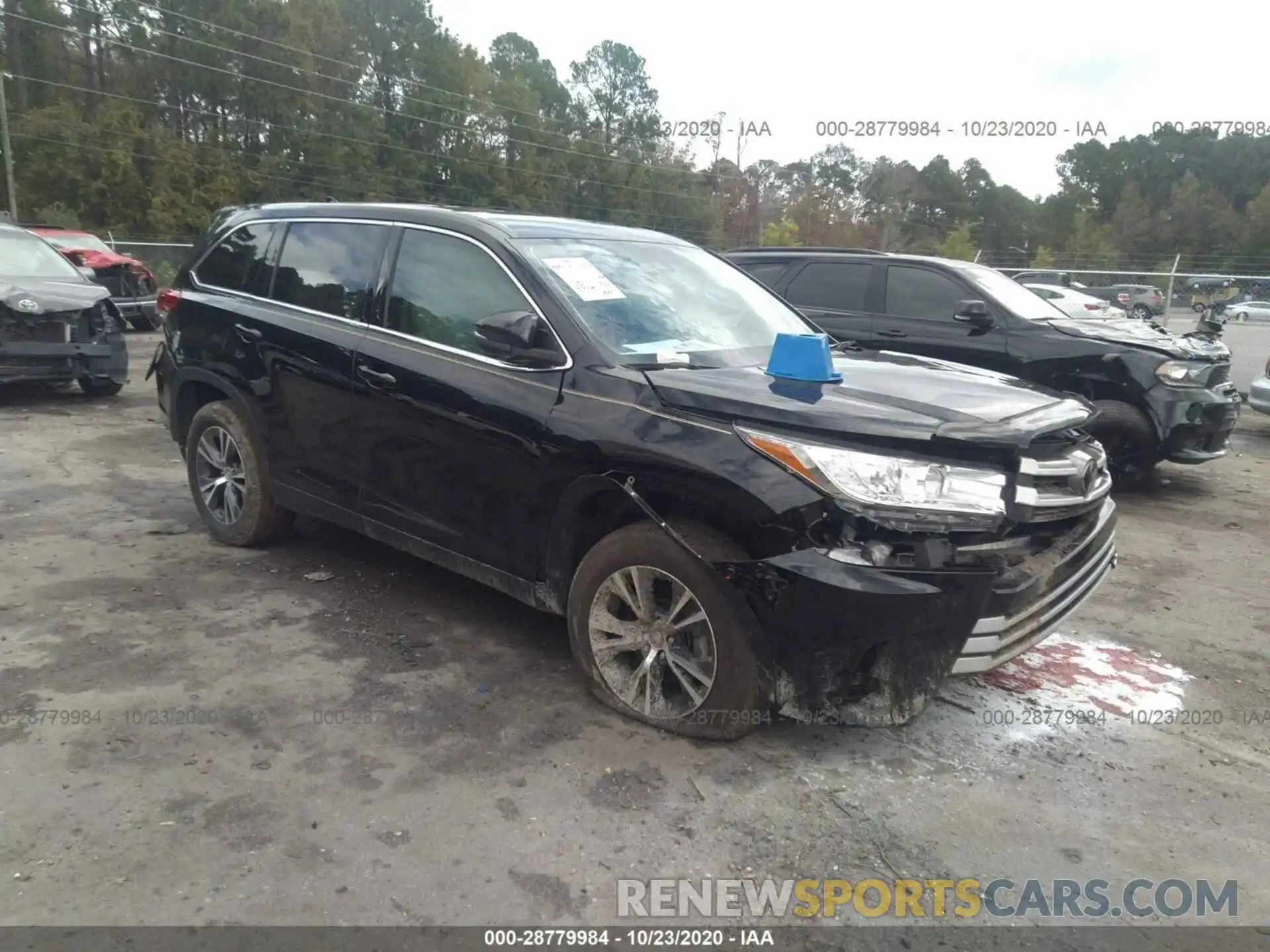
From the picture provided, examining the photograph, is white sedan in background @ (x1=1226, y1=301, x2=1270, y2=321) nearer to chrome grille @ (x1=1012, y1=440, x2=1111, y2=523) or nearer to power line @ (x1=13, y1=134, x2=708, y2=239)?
chrome grille @ (x1=1012, y1=440, x2=1111, y2=523)

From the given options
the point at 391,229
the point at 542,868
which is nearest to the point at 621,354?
the point at 391,229

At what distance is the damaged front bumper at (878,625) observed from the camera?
2951mm

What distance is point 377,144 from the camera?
176ft

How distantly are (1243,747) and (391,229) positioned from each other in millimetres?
4089

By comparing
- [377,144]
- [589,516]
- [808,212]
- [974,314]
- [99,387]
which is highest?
[377,144]

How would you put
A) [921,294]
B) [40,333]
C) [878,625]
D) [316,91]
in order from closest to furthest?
1. [878,625]
2. [921,294]
3. [40,333]
4. [316,91]

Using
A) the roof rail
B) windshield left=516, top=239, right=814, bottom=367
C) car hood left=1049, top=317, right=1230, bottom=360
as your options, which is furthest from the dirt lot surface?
the roof rail

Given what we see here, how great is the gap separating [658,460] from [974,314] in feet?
15.7

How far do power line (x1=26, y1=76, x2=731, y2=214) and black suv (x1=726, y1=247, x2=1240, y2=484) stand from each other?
4492 cm

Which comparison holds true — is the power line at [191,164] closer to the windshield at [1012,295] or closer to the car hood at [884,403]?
the windshield at [1012,295]

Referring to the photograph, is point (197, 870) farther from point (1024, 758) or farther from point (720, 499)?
point (1024, 758)

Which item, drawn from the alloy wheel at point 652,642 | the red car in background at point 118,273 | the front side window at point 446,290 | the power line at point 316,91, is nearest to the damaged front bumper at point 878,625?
the alloy wheel at point 652,642

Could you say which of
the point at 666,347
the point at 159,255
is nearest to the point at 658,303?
the point at 666,347

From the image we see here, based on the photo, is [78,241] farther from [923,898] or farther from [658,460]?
[923,898]
